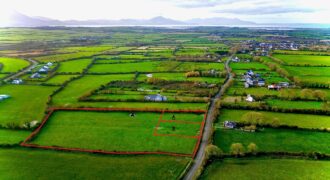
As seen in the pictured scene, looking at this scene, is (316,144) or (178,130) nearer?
(316,144)

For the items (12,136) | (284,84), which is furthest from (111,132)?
(284,84)

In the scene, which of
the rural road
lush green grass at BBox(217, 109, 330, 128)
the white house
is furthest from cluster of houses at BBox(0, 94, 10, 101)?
the white house

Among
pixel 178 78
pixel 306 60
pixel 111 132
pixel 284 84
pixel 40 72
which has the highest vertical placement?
pixel 306 60

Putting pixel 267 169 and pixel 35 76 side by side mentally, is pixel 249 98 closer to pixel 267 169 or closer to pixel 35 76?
pixel 267 169

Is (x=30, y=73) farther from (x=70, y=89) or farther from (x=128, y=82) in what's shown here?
(x=128, y=82)

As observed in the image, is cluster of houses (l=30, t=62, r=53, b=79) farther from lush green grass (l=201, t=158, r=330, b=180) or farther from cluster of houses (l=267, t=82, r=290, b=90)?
lush green grass (l=201, t=158, r=330, b=180)

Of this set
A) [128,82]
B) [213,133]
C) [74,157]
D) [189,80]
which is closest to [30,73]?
[128,82]
